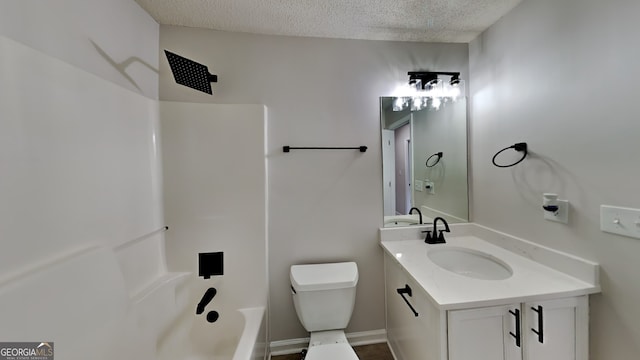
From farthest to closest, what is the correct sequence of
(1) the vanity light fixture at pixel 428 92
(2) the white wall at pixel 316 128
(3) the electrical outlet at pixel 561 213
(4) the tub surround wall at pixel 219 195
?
1. (1) the vanity light fixture at pixel 428 92
2. (2) the white wall at pixel 316 128
3. (4) the tub surround wall at pixel 219 195
4. (3) the electrical outlet at pixel 561 213

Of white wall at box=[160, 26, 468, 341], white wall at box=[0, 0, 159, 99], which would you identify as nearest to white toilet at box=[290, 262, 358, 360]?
white wall at box=[160, 26, 468, 341]

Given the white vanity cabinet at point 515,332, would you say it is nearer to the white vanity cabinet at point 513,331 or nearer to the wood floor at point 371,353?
the white vanity cabinet at point 513,331

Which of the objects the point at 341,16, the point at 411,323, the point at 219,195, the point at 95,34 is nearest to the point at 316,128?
the point at 341,16

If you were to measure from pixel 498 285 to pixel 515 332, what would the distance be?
20cm

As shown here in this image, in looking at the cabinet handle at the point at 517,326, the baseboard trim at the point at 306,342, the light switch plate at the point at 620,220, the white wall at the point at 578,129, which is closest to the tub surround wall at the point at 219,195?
the baseboard trim at the point at 306,342

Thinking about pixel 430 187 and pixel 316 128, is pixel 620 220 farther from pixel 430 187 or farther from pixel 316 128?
pixel 316 128

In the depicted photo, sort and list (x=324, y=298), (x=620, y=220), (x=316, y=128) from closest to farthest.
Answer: (x=620, y=220)
(x=324, y=298)
(x=316, y=128)

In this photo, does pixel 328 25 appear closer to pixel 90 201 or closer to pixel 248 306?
pixel 90 201

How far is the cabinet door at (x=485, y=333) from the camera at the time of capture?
Result: 3.28ft

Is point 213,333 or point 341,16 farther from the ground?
point 341,16

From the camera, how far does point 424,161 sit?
1817 millimetres

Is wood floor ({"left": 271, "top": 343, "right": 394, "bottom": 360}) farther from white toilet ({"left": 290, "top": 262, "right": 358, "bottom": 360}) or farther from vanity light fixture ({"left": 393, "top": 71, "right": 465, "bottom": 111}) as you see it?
vanity light fixture ({"left": 393, "top": 71, "right": 465, "bottom": 111})

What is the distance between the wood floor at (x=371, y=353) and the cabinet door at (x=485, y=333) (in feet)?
2.80

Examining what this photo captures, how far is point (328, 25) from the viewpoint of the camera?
62.8 inches
